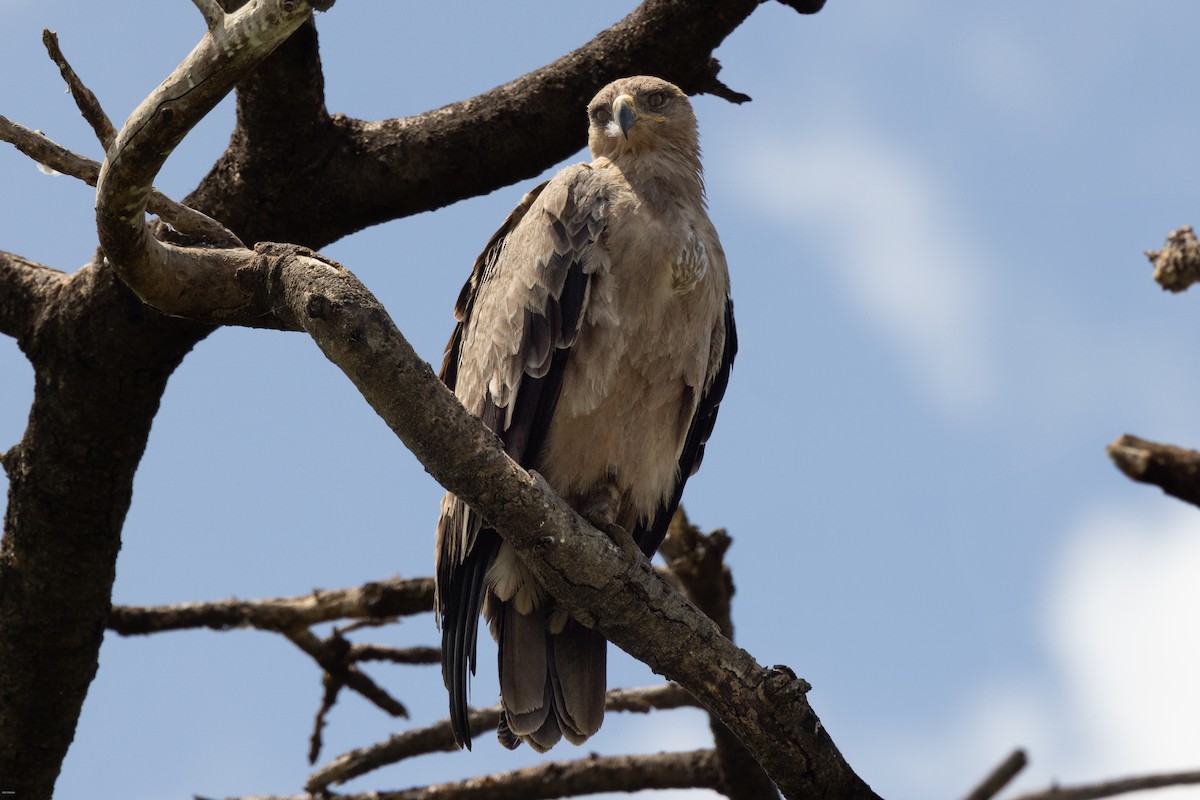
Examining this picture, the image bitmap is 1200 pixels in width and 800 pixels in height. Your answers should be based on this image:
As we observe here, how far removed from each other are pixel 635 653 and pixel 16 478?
279 centimetres

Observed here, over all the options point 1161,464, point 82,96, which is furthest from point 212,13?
point 1161,464

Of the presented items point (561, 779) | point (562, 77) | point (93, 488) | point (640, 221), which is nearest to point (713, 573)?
point (561, 779)

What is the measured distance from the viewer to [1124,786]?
153 inches

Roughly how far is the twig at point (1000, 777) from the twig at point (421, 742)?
1.89 metres

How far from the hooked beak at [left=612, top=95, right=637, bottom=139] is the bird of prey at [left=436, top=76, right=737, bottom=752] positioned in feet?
1.01

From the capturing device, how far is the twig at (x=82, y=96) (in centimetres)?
395

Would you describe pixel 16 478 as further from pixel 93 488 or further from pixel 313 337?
pixel 313 337

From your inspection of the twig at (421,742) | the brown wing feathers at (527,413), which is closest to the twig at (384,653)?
the twig at (421,742)

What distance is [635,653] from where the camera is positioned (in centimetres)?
440

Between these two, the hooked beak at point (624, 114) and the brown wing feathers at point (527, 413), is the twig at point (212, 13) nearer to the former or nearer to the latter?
the brown wing feathers at point (527, 413)

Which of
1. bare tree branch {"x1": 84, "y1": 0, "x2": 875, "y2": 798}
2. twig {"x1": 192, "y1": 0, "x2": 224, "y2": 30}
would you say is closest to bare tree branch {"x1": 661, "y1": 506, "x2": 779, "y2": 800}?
bare tree branch {"x1": 84, "y1": 0, "x2": 875, "y2": 798}

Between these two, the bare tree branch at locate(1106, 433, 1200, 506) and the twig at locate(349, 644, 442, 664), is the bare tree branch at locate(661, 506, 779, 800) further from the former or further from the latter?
the bare tree branch at locate(1106, 433, 1200, 506)

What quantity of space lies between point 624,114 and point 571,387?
129cm

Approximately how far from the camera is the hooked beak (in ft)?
18.5
